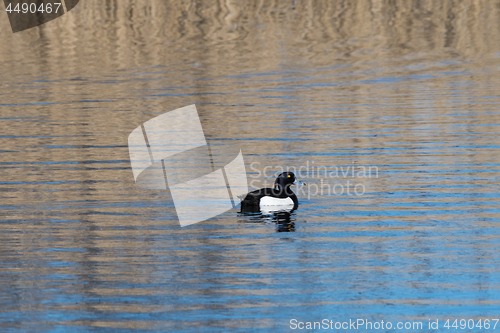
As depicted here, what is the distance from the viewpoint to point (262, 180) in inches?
602

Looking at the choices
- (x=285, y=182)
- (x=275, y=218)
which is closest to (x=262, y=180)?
(x=285, y=182)

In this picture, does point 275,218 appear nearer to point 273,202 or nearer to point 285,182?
point 273,202

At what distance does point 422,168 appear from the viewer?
15766 mm

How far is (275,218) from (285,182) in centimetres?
95

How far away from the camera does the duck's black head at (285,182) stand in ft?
45.3

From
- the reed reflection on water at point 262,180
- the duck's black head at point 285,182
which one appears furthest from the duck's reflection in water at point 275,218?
the duck's black head at point 285,182

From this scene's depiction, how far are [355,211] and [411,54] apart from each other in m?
18.9

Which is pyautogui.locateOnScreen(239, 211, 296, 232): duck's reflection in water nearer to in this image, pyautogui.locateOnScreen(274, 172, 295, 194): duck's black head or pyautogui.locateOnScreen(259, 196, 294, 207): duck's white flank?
pyautogui.locateOnScreen(259, 196, 294, 207): duck's white flank

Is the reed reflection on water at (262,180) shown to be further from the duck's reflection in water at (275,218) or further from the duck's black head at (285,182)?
the duck's black head at (285,182)

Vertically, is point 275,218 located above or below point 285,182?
below

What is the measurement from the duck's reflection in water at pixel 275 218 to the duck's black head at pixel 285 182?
0.48 metres

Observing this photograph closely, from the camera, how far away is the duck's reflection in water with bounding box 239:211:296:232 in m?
12.6

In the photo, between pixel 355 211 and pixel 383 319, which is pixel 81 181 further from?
pixel 383 319

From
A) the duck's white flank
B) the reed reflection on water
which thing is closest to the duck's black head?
the duck's white flank
